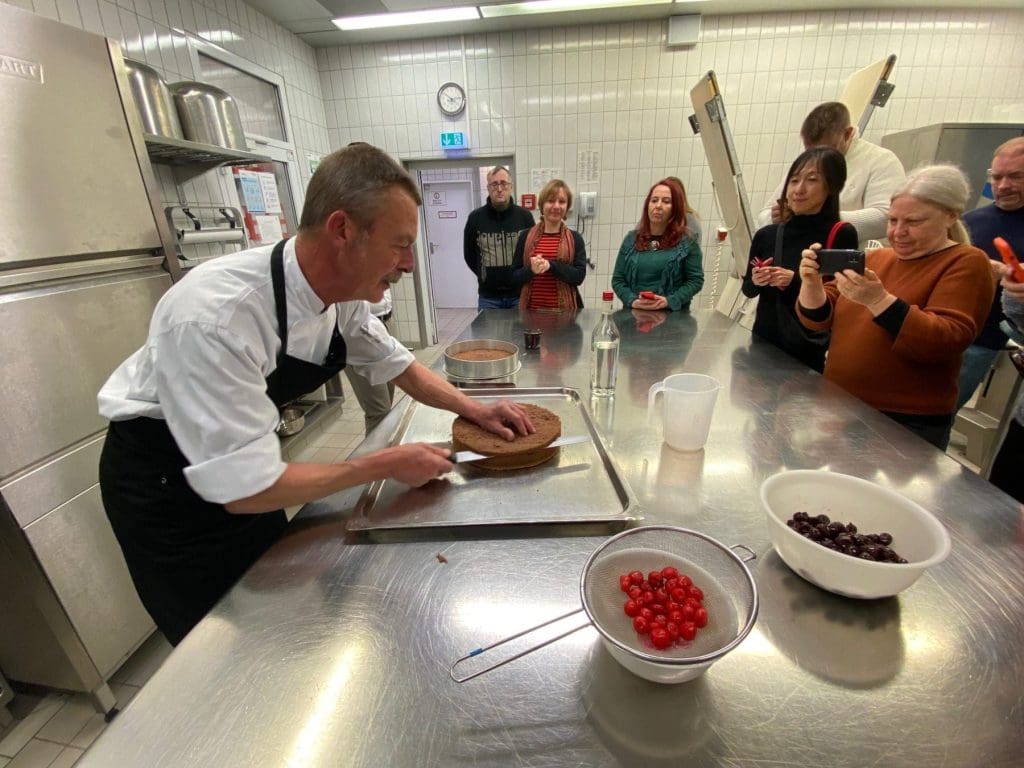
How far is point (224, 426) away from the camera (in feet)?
2.36

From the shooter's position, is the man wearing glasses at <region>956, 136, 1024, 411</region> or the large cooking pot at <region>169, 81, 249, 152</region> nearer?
the man wearing glasses at <region>956, 136, 1024, 411</region>

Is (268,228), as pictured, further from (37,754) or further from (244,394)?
(244,394)

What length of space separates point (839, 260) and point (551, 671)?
1390 millimetres

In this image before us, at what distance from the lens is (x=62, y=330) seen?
137cm

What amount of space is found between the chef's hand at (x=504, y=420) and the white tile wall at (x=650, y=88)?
A: 3646 mm

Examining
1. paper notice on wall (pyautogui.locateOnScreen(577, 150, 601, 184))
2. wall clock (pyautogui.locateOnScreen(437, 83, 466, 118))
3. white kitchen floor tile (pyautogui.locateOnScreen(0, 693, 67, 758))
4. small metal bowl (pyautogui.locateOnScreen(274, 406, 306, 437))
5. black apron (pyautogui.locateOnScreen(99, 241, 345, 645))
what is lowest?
white kitchen floor tile (pyautogui.locateOnScreen(0, 693, 67, 758))

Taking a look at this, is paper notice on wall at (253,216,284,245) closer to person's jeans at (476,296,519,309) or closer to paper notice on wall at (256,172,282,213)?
paper notice on wall at (256,172,282,213)

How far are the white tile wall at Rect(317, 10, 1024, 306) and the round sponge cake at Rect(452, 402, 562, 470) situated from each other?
3.68 metres

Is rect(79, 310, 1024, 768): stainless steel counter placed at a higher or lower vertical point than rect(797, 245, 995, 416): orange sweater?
lower

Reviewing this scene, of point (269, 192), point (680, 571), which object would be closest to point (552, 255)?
point (269, 192)

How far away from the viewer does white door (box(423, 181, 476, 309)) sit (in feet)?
20.9

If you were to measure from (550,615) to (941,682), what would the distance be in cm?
47

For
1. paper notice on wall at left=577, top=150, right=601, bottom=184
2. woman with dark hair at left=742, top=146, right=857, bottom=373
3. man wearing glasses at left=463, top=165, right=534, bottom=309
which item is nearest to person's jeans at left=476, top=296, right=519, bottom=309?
man wearing glasses at left=463, top=165, right=534, bottom=309

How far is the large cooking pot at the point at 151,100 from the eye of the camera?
185 cm
